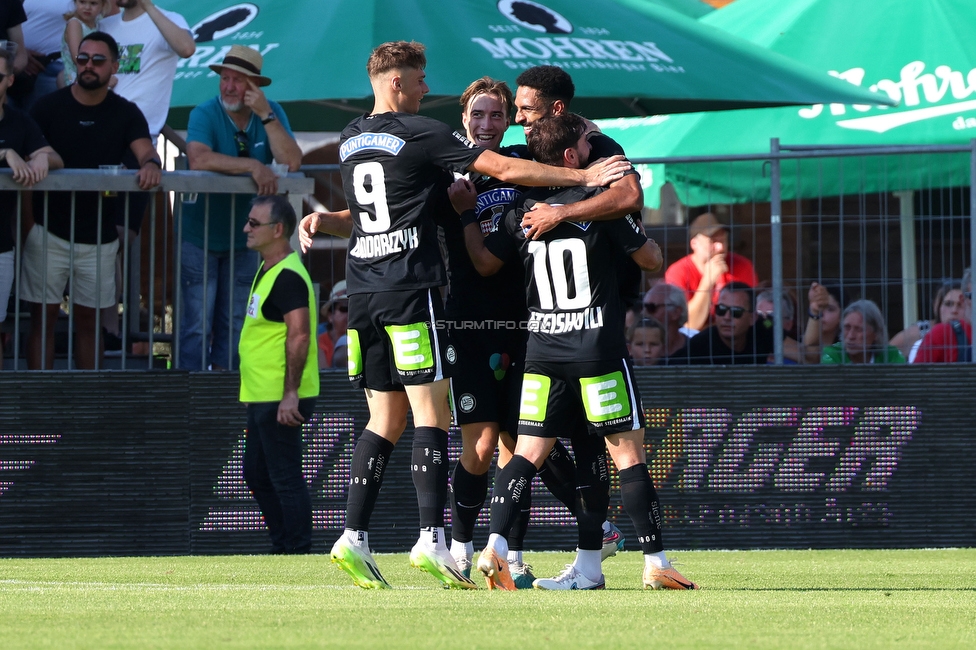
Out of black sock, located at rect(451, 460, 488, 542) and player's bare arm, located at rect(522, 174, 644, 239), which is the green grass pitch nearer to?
black sock, located at rect(451, 460, 488, 542)

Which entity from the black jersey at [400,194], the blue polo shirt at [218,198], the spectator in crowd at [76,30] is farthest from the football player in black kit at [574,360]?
the spectator in crowd at [76,30]

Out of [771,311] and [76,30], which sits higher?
[76,30]

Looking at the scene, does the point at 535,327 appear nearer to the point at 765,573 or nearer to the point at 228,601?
the point at 228,601

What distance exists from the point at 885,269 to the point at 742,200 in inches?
40.7

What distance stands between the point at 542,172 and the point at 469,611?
1.94m

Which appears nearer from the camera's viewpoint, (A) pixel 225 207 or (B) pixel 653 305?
(A) pixel 225 207

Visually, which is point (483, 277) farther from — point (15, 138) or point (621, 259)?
point (15, 138)

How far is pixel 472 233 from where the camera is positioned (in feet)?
22.1

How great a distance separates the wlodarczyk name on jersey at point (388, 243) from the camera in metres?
6.52

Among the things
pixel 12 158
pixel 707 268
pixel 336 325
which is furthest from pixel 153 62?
pixel 707 268

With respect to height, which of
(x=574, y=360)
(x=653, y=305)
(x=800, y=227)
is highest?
(x=800, y=227)

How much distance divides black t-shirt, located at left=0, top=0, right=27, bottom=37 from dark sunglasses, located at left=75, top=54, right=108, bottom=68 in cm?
92

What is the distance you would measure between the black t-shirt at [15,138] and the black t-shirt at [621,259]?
4127mm

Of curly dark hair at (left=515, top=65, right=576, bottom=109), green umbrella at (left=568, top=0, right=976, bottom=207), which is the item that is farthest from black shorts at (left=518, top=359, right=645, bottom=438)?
green umbrella at (left=568, top=0, right=976, bottom=207)
